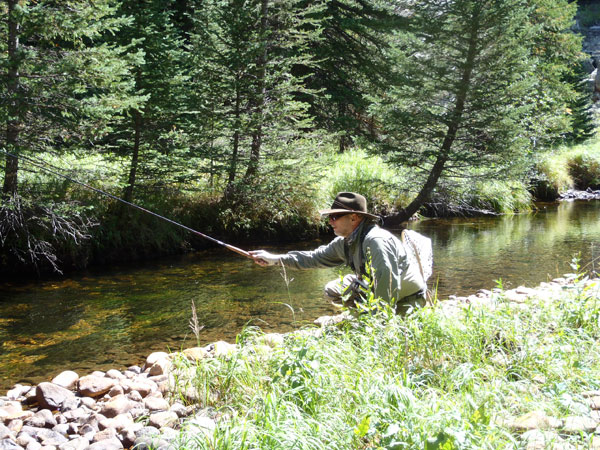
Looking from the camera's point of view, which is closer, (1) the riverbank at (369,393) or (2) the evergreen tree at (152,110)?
(1) the riverbank at (369,393)

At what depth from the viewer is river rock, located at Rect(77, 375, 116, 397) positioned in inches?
159

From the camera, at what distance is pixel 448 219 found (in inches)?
601

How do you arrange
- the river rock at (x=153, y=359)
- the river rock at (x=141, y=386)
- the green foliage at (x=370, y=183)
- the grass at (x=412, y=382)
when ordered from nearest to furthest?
the grass at (x=412, y=382) → the river rock at (x=141, y=386) → the river rock at (x=153, y=359) → the green foliage at (x=370, y=183)

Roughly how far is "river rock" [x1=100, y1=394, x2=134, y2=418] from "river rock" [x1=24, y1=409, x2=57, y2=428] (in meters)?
0.32

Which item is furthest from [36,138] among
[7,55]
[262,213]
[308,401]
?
[308,401]

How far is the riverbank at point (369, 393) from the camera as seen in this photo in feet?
7.85

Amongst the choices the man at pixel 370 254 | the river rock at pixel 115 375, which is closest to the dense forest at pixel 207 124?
the river rock at pixel 115 375

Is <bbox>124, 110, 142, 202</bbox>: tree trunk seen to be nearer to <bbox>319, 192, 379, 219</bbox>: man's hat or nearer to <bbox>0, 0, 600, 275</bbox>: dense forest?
<bbox>0, 0, 600, 275</bbox>: dense forest

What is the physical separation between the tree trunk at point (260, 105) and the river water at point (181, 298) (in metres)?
1.83

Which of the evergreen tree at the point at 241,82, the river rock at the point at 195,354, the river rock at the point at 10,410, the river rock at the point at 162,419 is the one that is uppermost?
the evergreen tree at the point at 241,82

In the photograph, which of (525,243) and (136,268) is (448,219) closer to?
(525,243)

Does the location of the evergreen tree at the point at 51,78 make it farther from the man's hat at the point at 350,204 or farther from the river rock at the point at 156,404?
the river rock at the point at 156,404

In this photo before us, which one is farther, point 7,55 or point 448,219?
point 448,219

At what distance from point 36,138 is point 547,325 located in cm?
717
